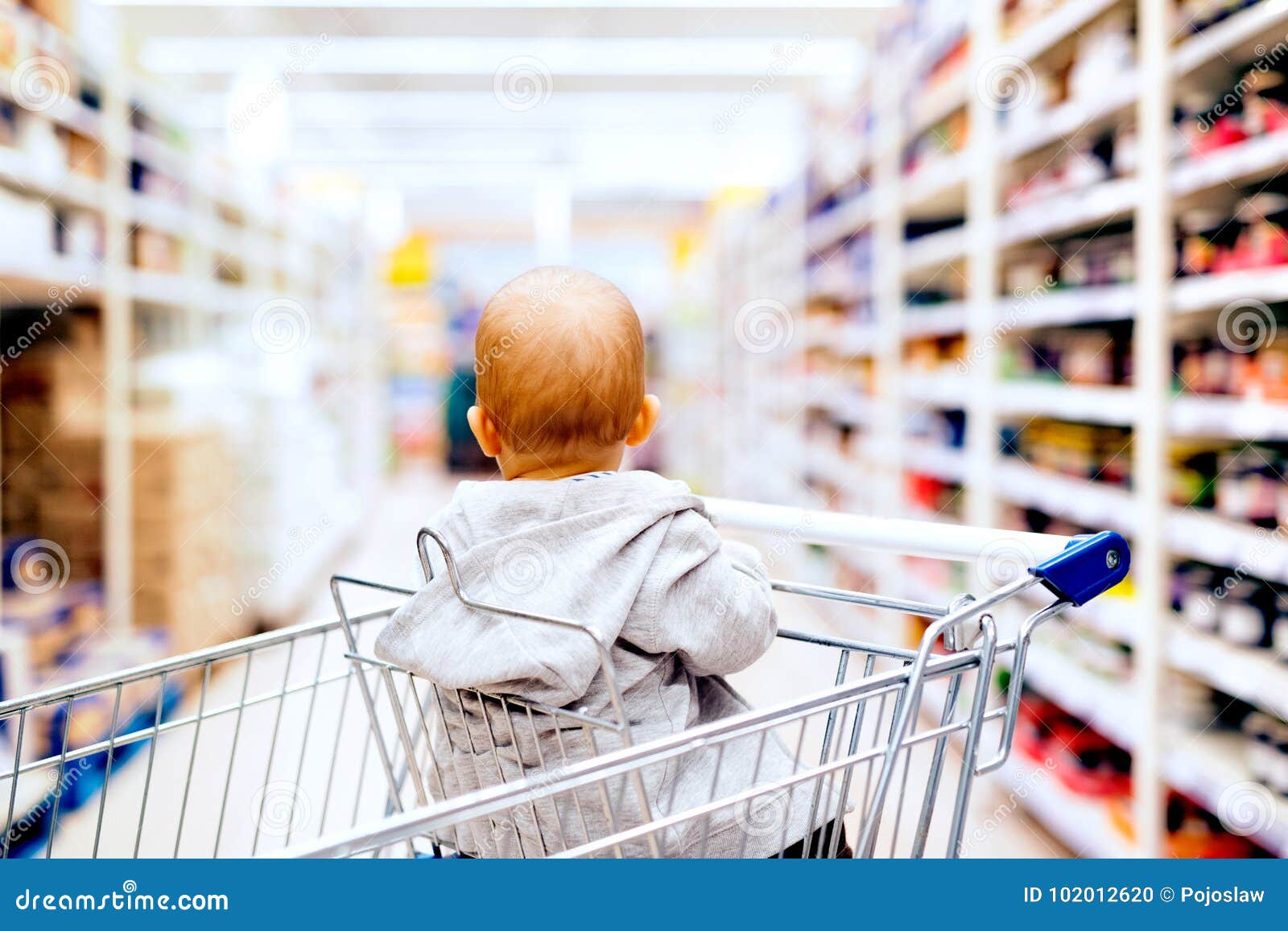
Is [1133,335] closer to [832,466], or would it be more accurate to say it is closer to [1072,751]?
[1072,751]

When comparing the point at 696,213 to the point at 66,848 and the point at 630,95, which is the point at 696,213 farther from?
the point at 66,848

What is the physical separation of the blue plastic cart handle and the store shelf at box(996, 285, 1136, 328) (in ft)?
5.24

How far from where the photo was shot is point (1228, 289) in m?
2.06

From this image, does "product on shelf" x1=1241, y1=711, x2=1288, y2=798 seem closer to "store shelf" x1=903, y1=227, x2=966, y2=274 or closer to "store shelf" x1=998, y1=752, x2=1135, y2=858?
"store shelf" x1=998, y1=752, x2=1135, y2=858

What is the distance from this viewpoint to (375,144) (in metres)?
10.3

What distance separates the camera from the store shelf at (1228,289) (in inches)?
76.0

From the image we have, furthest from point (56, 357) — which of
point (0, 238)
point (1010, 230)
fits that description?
point (1010, 230)

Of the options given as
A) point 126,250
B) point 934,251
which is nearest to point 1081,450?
point 934,251

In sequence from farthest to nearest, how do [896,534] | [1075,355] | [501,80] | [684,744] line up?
[501,80] → [1075,355] → [896,534] → [684,744]

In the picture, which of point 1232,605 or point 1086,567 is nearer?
point 1086,567

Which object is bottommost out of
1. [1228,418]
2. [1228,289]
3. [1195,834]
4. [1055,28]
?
[1195,834]

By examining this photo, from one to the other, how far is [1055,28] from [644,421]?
87.5 inches

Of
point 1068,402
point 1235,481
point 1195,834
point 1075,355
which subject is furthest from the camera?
point 1075,355
